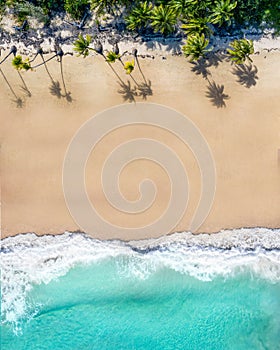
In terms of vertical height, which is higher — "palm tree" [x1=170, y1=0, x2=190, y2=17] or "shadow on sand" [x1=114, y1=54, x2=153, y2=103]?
"palm tree" [x1=170, y1=0, x2=190, y2=17]

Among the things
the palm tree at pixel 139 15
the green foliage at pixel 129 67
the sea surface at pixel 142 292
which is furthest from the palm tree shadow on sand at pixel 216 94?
the sea surface at pixel 142 292

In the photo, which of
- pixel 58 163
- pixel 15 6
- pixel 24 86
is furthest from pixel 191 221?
pixel 15 6

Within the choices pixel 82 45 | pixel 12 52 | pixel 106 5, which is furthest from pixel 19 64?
pixel 106 5

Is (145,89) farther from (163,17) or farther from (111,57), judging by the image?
(163,17)

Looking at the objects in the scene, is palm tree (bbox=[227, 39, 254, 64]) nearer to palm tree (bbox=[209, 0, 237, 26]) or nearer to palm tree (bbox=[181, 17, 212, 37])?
palm tree (bbox=[209, 0, 237, 26])

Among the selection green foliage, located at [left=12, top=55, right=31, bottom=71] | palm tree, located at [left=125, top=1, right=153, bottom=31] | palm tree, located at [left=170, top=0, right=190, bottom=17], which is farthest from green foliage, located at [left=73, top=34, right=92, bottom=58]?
palm tree, located at [left=170, top=0, right=190, bottom=17]

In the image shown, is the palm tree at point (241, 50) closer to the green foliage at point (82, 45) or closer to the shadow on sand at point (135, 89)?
Answer: the shadow on sand at point (135, 89)
